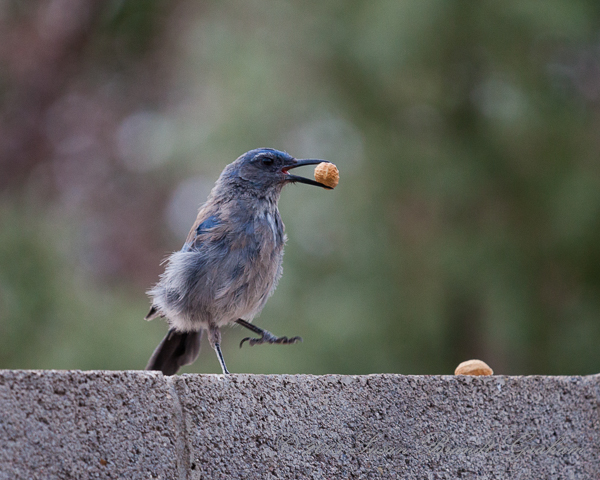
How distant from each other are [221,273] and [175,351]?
0.57 m

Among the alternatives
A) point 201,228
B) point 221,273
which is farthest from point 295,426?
point 201,228

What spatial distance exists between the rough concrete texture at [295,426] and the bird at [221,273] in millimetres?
1059

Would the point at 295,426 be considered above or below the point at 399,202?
below

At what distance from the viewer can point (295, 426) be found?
211 cm

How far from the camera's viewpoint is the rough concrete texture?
1729mm

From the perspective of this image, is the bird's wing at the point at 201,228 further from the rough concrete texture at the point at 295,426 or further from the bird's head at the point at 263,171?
the rough concrete texture at the point at 295,426

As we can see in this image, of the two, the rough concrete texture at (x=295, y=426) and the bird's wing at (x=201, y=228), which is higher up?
the bird's wing at (x=201, y=228)

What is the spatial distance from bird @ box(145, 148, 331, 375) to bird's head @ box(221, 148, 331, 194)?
0.01 metres

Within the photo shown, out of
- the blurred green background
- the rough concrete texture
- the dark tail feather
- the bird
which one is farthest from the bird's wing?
the blurred green background

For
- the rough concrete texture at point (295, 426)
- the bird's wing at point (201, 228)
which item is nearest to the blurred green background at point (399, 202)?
the bird's wing at point (201, 228)

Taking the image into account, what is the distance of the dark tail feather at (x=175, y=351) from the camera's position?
12.0ft

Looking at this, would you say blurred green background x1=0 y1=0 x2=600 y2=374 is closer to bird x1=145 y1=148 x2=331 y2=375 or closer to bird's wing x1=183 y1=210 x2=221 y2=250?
bird x1=145 y1=148 x2=331 y2=375

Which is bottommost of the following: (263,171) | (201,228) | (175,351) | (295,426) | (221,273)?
(175,351)

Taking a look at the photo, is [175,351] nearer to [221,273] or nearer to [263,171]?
[221,273]
